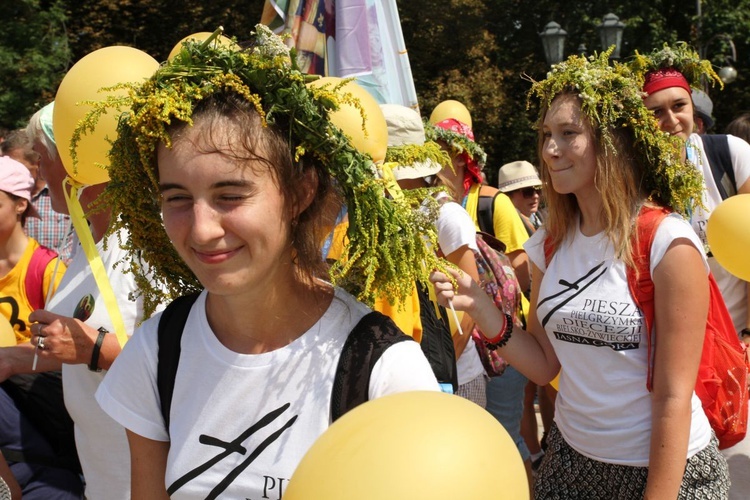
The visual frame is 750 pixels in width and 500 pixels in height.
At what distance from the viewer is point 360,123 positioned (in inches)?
90.9

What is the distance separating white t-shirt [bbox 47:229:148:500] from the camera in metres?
2.73

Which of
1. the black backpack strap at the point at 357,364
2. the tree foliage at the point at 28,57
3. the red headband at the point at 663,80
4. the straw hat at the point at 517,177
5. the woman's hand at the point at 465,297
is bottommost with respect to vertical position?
the straw hat at the point at 517,177

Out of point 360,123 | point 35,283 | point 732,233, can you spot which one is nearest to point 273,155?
point 360,123

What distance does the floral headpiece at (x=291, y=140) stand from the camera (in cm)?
175

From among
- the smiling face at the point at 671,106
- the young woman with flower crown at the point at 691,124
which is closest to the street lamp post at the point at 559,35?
the young woman with flower crown at the point at 691,124

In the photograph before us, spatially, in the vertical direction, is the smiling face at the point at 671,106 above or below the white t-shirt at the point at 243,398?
above

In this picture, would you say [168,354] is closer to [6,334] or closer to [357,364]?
[357,364]

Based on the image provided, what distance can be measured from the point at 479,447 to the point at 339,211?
836mm

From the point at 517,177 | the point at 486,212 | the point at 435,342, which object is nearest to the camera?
the point at 435,342

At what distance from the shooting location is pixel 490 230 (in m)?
5.74

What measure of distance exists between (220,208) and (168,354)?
0.38 metres

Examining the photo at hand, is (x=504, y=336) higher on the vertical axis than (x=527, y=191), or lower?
higher

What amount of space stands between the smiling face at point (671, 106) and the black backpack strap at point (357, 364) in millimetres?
2301

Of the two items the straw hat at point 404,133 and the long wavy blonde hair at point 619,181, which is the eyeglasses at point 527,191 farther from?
the long wavy blonde hair at point 619,181
